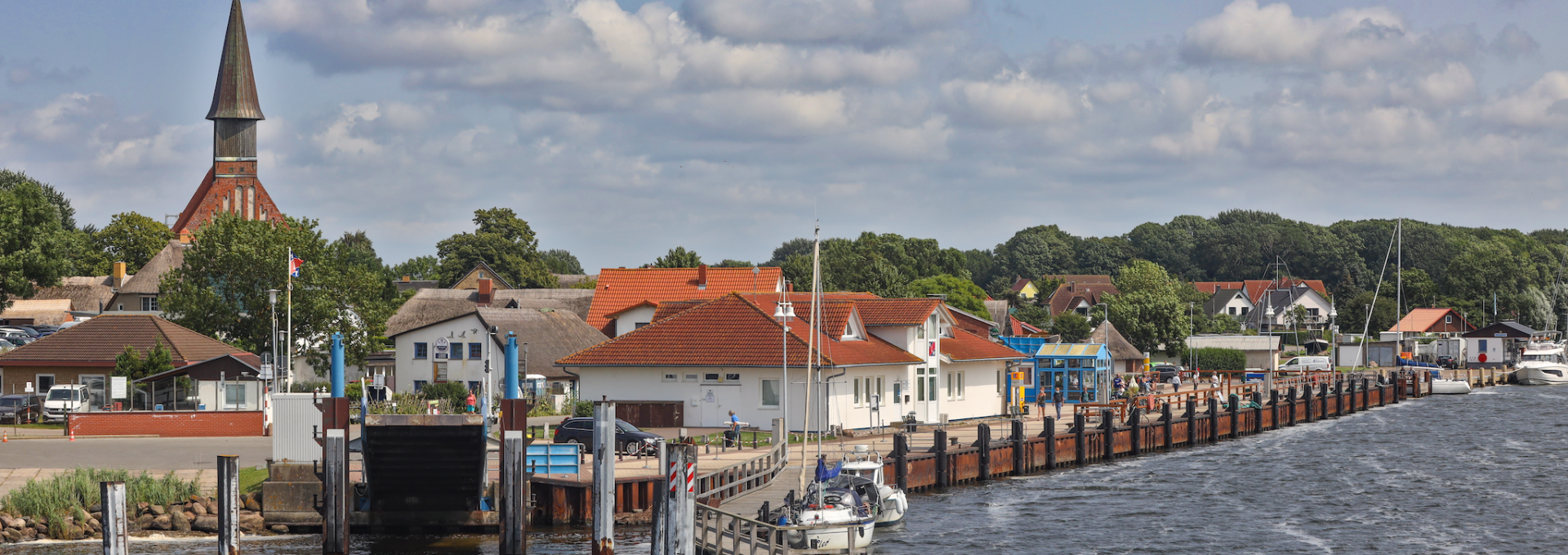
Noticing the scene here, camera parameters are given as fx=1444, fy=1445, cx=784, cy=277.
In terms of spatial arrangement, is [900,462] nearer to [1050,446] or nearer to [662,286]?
[1050,446]

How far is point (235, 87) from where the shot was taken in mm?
124938

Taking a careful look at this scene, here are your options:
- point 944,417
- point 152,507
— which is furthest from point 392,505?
point 944,417

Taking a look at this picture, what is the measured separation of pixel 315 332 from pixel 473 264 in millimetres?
78638

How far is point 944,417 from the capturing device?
193 ft

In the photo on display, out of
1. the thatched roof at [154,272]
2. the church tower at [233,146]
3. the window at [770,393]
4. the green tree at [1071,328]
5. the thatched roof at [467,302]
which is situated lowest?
the window at [770,393]

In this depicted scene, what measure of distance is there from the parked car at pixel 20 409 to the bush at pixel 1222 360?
83.9 metres

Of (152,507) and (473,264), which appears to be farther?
(473,264)

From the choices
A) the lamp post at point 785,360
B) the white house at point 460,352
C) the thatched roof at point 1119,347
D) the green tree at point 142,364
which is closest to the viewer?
the lamp post at point 785,360

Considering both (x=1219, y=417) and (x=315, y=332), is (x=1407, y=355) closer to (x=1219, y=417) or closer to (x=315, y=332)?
(x=1219, y=417)

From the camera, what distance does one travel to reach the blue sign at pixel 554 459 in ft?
117

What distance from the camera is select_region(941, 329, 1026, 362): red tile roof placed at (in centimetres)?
5931

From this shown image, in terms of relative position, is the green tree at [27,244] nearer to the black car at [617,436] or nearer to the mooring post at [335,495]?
the black car at [617,436]

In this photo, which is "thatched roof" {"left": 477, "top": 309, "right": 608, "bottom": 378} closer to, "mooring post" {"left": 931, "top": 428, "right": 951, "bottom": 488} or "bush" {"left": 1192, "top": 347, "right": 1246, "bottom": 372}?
"mooring post" {"left": 931, "top": 428, "right": 951, "bottom": 488}

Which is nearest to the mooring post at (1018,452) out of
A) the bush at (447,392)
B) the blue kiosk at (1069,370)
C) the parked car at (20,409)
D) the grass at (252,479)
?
the blue kiosk at (1069,370)
